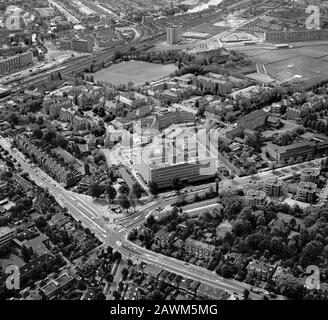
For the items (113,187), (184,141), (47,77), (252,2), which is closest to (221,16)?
(252,2)

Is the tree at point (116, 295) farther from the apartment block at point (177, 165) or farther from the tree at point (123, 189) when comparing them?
the apartment block at point (177, 165)

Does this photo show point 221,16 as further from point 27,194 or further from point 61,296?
point 61,296

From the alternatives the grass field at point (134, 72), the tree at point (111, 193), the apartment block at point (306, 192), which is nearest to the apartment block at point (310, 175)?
the apartment block at point (306, 192)

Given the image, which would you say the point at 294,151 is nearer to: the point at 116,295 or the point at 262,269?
the point at 262,269

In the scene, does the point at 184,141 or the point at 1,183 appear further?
the point at 184,141

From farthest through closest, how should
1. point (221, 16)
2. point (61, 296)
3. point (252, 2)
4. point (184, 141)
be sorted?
point (252, 2)
point (221, 16)
point (184, 141)
point (61, 296)

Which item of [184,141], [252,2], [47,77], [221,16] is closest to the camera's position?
[184,141]

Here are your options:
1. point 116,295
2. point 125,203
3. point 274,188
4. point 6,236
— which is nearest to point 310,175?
point 274,188

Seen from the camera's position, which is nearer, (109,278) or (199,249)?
(109,278)
